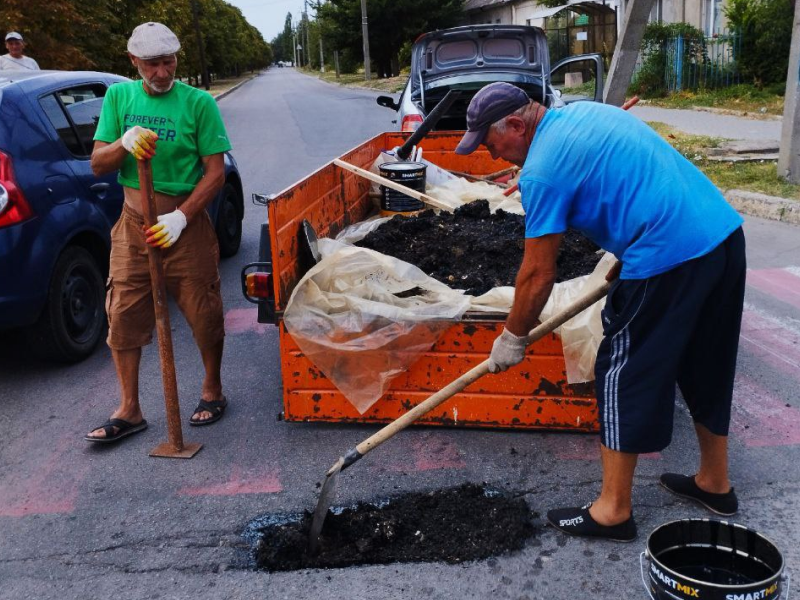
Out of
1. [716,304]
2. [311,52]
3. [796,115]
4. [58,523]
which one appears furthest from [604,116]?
[311,52]

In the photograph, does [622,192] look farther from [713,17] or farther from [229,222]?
[713,17]

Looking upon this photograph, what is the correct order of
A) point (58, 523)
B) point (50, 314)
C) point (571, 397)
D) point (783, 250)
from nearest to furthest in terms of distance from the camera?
point (58, 523) → point (571, 397) → point (50, 314) → point (783, 250)

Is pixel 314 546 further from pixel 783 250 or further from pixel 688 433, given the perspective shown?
pixel 783 250

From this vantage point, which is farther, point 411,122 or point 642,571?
point 411,122

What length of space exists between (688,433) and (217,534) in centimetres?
226

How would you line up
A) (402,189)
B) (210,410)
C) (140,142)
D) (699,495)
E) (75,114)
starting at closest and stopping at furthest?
1. (699,495)
2. (140,142)
3. (210,410)
4. (75,114)
5. (402,189)

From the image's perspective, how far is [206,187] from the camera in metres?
3.87

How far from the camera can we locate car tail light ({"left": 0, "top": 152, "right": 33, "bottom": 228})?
439 cm

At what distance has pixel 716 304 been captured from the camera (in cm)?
284

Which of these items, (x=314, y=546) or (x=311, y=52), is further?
(x=311, y=52)

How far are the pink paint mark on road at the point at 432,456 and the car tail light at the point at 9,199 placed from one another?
8.35 feet

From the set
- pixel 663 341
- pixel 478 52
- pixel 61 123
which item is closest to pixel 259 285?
pixel 663 341

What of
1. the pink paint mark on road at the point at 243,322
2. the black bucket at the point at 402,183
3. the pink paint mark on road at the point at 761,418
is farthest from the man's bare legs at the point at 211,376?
the pink paint mark on road at the point at 761,418

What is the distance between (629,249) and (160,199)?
7.53 ft
